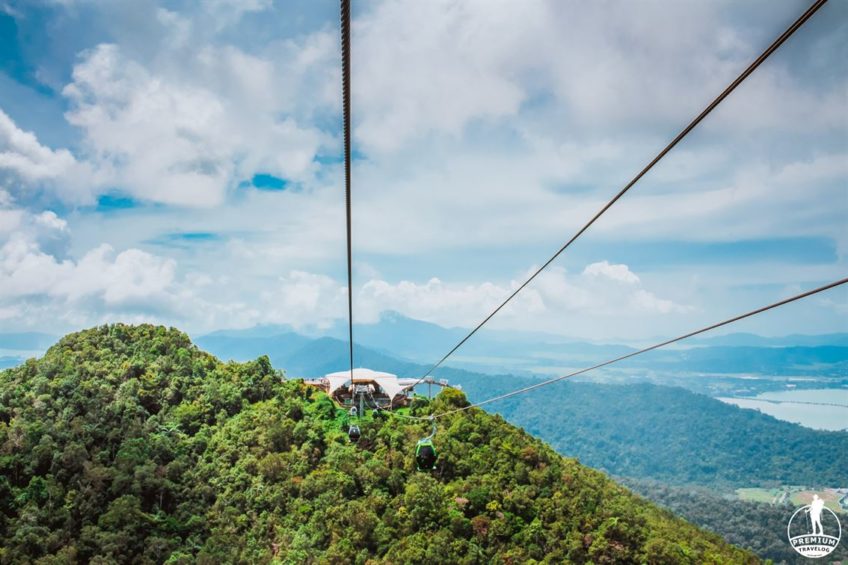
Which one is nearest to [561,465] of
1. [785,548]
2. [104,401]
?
[104,401]

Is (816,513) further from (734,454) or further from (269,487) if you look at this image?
(269,487)

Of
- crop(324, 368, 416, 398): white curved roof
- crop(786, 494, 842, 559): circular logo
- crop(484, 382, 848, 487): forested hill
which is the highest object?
crop(324, 368, 416, 398): white curved roof

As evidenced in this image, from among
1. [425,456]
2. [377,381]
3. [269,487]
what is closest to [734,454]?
[377,381]

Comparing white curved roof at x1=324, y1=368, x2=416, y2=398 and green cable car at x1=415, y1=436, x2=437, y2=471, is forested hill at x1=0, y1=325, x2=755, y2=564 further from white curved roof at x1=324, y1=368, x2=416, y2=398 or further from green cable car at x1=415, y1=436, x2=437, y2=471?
green cable car at x1=415, y1=436, x2=437, y2=471

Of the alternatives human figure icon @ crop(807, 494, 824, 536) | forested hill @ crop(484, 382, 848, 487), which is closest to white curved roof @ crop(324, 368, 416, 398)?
human figure icon @ crop(807, 494, 824, 536)

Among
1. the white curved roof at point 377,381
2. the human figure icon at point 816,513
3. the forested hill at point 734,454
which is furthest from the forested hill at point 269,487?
the forested hill at point 734,454

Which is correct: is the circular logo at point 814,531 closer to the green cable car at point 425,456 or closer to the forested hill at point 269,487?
the forested hill at point 269,487
